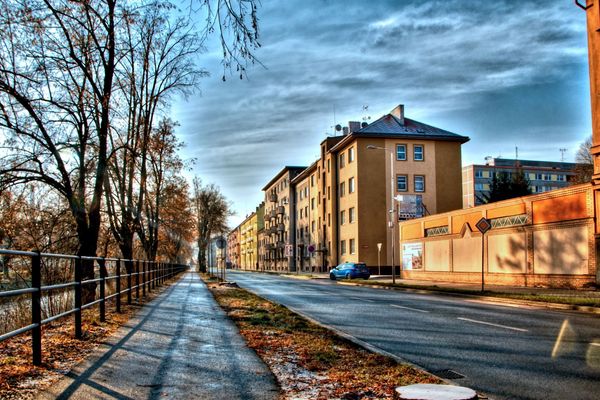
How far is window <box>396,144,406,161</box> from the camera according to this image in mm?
53156

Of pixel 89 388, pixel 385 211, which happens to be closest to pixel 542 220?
pixel 89 388

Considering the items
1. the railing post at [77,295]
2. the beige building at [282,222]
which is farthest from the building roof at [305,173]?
the railing post at [77,295]

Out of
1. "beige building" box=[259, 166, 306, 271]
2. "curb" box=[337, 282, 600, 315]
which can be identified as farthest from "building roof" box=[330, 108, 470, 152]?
"beige building" box=[259, 166, 306, 271]

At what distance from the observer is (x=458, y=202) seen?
54.0 m

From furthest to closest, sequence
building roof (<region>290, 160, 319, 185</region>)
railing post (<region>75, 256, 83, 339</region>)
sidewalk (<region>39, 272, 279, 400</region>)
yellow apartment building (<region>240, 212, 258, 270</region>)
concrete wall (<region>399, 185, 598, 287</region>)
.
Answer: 1. yellow apartment building (<region>240, 212, 258, 270</region>)
2. building roof (<region>290, 160, 319, 185</region>)
3. concrete wall (<region>399, 185, 598, 287</region>)
4. railing post (<region>75, 256, 83, 339</region>)
5. sidewalk (<region>39, 272, 279, 400</region>)

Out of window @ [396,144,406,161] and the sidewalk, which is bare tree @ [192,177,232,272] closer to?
window @ [396,144,406,161]

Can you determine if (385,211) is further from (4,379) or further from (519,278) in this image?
(4,379)

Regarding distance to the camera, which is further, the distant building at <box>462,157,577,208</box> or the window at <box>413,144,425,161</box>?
the distant building at <box>462,157,577,208</box>

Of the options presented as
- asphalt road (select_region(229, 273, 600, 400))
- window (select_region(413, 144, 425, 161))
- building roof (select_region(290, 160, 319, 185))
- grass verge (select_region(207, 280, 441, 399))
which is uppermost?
building roof (select_region(290, 160, 319, 185))

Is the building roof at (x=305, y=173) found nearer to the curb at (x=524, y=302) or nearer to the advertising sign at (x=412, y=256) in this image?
the advertising sign at (x=412, y=256)

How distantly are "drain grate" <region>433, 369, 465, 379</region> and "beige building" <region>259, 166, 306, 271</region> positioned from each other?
74.4 metres

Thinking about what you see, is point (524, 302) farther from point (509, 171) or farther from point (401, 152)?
point (509, 171)

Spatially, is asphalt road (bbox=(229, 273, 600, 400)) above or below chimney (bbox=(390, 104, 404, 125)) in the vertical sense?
below

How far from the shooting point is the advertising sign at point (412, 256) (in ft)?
125
